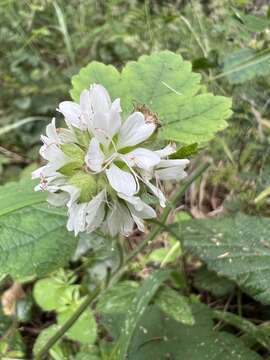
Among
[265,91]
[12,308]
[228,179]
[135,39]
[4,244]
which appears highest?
[135,39]

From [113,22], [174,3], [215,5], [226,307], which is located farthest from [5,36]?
[226,307]

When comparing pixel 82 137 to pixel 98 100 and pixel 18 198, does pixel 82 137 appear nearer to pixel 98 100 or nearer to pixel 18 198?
pixel 98 100

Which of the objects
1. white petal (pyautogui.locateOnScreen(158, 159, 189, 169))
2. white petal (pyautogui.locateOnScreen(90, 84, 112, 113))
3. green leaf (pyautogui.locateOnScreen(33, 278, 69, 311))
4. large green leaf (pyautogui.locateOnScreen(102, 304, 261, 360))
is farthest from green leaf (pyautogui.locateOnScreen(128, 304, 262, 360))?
white petal (pyautogui.locateOnScreen(90, 84, 112, 113))

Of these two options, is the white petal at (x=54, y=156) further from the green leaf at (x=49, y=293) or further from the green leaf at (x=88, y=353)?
the green leaf at (x=49, y=293)

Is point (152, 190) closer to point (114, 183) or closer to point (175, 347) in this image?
point (114, 183)

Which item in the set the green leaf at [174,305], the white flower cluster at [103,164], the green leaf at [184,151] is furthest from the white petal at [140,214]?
the green leaf at [174,305]
